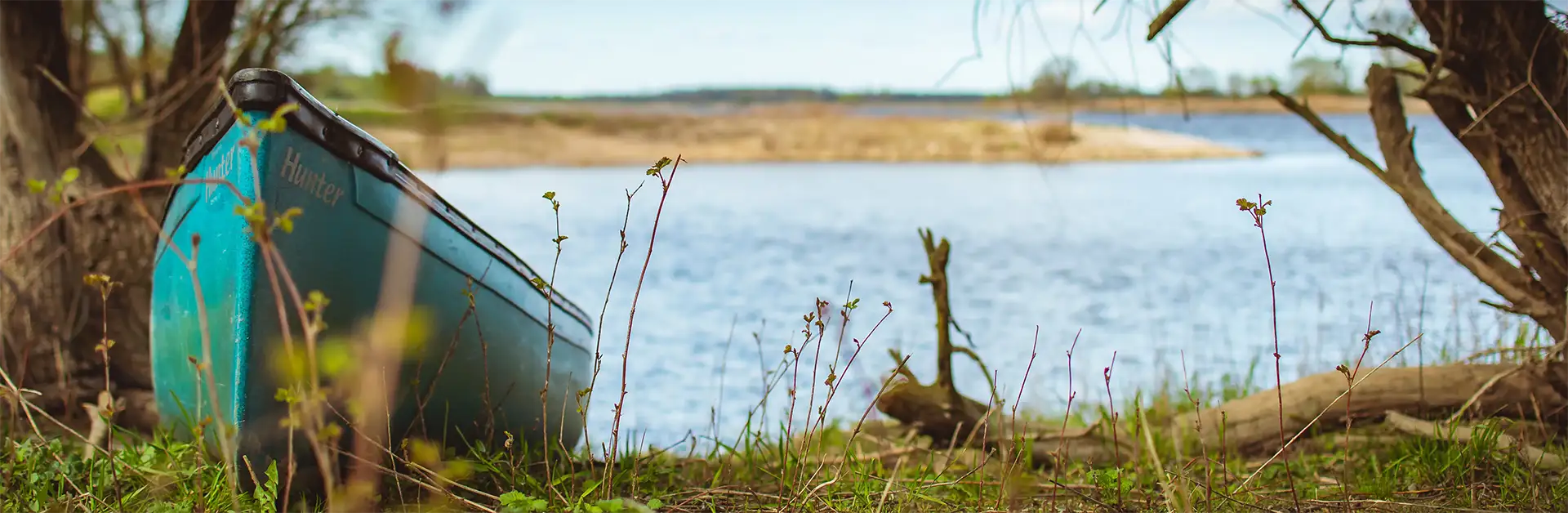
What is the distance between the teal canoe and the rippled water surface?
0.24m

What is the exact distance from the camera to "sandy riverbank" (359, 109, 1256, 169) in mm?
25812

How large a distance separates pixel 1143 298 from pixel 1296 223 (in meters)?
6.82

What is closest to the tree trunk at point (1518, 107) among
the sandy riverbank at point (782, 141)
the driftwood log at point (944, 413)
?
the driftwood log at point (944, 413)

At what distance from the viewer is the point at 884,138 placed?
30.2 meters

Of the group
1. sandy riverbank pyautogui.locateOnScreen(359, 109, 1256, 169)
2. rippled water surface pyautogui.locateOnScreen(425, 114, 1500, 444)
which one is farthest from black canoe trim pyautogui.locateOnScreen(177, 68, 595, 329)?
sandy riverbank pyautogui.locateOnScreen(359, 109, 1256, 169)

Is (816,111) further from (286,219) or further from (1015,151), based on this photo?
(286,219)

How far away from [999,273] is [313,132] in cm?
1146

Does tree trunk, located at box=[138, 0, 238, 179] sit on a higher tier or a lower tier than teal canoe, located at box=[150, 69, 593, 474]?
higher

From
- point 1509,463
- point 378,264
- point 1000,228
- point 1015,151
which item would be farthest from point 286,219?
point 1015,151

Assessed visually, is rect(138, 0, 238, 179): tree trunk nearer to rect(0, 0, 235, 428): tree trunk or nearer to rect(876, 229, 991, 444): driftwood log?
rect(0, 0, 235, 428): tree trunk

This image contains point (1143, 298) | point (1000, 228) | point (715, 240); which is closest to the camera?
point (1143, 298)

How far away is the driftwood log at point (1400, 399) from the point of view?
3.67m

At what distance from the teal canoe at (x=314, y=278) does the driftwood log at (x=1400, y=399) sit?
226cm

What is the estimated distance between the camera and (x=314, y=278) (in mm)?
2557
